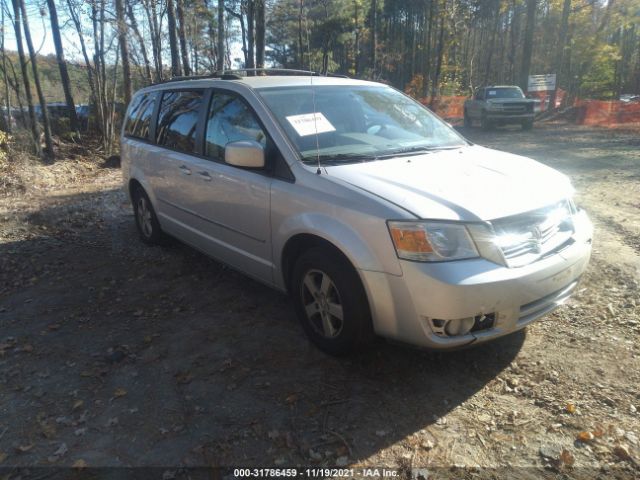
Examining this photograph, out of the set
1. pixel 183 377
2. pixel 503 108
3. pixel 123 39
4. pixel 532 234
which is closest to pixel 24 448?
pixel 183 377

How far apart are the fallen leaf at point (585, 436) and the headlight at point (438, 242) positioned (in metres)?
1.06

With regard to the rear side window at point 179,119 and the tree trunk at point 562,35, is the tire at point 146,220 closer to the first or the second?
the rear side window at point 179,119

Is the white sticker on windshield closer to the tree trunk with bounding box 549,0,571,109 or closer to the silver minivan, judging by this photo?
the silver minivan

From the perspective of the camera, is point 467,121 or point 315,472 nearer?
point 315,472

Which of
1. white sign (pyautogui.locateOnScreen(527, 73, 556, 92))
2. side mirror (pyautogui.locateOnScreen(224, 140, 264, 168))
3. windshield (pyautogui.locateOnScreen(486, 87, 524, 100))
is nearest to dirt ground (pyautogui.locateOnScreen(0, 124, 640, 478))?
side mirror (pyautogui.locateOnScreen(224, 140, 264, 168))

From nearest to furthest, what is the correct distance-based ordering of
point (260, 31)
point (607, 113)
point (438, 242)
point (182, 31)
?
point (438, 242) → point (260, 31) → point (182, 31) → point (607, 113)

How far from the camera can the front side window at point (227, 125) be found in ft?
12.4

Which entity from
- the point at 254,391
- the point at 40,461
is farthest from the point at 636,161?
the point at 40,461

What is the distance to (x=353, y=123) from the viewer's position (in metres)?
3.94

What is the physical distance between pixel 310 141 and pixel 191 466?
2.20m

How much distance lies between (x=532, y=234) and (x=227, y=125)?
2.50m

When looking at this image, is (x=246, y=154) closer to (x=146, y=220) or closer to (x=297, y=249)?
(x=297, y=249)

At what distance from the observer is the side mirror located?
136 inches

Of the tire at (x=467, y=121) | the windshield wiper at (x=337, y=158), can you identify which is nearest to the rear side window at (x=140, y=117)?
the windshield wiper at (x=337, y=158)
